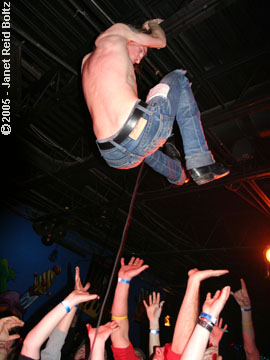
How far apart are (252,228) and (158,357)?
7.14 m

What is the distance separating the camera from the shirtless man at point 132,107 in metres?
2.08

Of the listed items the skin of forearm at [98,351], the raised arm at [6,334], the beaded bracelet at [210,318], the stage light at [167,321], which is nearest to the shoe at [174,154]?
the beaded bracelet at [210,318]

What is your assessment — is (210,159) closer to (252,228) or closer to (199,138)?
(199,138)

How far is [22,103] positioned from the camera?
18.0 feet

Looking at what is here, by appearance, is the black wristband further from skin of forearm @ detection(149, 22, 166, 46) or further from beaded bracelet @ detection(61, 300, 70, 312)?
skin of forearm @ detection(149, 22, 166, 46)

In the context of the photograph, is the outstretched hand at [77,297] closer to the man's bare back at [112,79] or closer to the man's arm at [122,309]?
the man's arm at [122,309]

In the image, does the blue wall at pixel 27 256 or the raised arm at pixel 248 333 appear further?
the blue wall at pixel 27 256

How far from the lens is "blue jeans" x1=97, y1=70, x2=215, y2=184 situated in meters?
2.13

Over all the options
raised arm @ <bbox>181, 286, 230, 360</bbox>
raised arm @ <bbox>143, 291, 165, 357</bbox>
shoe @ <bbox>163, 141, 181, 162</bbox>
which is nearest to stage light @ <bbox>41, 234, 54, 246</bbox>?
raised arm @ <bbox>143, 291, 165, 357</bbox>

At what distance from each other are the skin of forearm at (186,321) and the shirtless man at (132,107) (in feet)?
3.09

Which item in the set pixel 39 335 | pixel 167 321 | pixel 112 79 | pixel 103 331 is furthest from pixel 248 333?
pixel 167 321

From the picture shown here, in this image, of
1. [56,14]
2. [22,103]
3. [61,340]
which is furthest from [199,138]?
[22,103]

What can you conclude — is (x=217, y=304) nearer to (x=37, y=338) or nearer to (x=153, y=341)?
(x=37, y=338)

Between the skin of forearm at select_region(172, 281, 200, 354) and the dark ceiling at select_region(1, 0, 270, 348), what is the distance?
989mm
